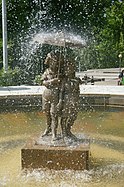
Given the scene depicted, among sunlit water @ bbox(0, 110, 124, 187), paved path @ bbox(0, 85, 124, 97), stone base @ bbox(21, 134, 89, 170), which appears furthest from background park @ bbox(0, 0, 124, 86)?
stone base @ bbox(21, 134, 89, 170)

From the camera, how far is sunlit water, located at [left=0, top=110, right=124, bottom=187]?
19.3 feet

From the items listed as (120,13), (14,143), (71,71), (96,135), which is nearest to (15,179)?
(71,71)

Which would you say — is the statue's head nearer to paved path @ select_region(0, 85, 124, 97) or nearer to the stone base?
the stone base

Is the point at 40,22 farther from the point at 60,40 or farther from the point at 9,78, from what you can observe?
the point at 60,40

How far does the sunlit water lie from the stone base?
0.10 meters

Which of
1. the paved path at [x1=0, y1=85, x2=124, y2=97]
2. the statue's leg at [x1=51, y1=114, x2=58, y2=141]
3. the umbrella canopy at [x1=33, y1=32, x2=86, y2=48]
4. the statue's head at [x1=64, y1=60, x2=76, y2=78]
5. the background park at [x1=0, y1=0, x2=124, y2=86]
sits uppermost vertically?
the background park at [x1=0, y1=0, x2=124, y2=86]

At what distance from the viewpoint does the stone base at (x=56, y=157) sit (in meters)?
6.19

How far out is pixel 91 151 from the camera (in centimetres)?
758

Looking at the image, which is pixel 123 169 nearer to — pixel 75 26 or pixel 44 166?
pixel 44 166

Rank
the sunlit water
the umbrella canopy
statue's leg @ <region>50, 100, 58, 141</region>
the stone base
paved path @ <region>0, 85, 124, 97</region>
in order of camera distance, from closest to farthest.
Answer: the sunlit water
the stone base
the umbrella canopy
statue's leg @ <region>50, 100, 58, 141</region>
paved path @ <region>0, 85, 124, 97</region>

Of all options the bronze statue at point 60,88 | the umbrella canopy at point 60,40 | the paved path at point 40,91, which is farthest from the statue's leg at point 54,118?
the paved path at point 40,91

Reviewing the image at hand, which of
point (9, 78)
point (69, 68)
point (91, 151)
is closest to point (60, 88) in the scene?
point (69, 68)

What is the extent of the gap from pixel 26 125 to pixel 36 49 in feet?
50.8

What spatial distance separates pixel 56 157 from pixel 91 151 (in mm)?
1498
